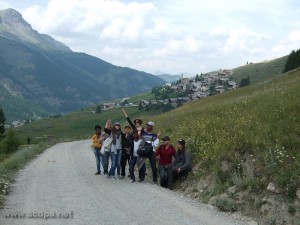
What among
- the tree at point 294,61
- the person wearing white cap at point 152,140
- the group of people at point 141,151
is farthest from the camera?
the tree at point 294,61

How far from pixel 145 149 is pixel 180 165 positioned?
1.68 meters

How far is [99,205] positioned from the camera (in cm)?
1294

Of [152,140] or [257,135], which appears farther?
[152,140]

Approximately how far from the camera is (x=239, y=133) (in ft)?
51.7

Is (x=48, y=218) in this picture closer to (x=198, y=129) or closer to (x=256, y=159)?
(x=256, y=159)

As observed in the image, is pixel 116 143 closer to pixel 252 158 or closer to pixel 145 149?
pixel 145 149

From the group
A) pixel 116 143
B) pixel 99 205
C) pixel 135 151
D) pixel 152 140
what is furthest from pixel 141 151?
pixel 99 205

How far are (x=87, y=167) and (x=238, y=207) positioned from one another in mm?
12653

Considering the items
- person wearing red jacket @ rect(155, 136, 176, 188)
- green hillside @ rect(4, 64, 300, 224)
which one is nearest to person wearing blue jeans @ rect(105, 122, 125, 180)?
person wearing red jacket @ rect(155, 136, 176, 188)

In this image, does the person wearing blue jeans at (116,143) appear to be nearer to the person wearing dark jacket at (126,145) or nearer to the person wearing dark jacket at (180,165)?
the person wearing dark jacket at (126,145)

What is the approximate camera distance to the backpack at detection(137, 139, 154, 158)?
1717cm

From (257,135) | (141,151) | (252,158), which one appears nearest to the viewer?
(252,158)

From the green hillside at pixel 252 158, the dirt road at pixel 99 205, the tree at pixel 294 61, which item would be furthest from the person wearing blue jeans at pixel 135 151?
the tree at pixel 294 61

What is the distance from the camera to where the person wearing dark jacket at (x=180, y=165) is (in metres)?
16.5
